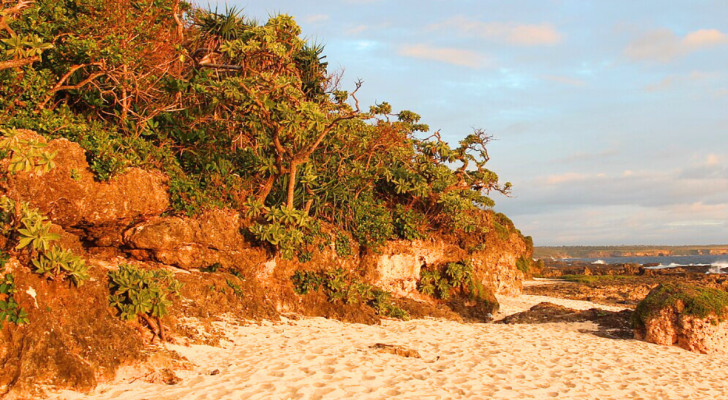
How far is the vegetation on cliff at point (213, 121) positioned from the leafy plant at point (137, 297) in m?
2.32

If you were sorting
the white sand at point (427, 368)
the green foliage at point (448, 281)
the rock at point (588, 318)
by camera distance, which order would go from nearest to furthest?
the white sand at point (427, 368) < the rock at point (588, 318) < the green foliage at point (448, 281)

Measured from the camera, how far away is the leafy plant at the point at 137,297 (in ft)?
23.2

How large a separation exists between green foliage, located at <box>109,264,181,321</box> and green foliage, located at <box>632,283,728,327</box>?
37.2 feet

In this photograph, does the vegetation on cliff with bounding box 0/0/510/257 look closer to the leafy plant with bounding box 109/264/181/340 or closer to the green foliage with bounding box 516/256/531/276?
the leafy plant with bounding box 109/264/181/340

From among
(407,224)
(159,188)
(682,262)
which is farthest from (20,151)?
(682,262)

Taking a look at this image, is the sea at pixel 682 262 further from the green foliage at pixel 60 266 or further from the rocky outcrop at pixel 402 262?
the green foliage at pixel 60 266

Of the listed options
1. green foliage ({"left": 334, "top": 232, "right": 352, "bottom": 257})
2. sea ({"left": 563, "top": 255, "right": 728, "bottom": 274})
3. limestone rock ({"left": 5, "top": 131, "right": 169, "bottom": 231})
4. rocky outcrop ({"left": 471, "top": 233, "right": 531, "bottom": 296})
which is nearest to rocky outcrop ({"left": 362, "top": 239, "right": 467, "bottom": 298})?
green foliage ({"left": 334, "top": 232, "right": 352, "bottom": 257})

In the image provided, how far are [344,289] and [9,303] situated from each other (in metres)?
7.54

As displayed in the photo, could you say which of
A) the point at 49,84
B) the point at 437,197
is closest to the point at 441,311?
the point at 437,197

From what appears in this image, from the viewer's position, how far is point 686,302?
10945mm

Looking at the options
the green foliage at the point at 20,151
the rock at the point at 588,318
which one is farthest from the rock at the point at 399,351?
the rock at the point at 588,318

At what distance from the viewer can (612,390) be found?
7164 millimetres

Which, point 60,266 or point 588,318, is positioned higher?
point 60,266

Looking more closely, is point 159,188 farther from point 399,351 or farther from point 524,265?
point 524,265
